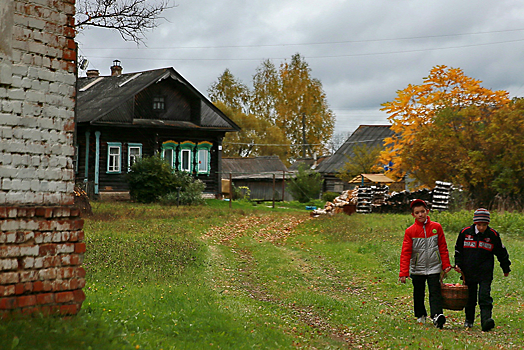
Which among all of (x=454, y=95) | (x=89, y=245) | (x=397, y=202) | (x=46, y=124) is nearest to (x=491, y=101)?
(x=454, y=95)

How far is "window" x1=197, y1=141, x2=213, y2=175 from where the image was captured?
34375mm

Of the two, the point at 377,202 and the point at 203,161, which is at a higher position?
the point at 203,161

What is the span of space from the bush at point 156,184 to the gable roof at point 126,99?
305 centimetres

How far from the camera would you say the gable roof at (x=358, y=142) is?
170 feet

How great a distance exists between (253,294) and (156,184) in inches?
746

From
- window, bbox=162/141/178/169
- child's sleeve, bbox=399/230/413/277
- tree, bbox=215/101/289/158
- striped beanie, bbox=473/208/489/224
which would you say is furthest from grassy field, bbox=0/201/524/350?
tree, bbox=215/101/289/158

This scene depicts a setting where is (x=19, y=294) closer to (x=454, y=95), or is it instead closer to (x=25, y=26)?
(x=25, y=26)

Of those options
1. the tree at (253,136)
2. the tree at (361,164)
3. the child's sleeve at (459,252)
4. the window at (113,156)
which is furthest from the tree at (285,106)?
the child's sleeve at (459,252)

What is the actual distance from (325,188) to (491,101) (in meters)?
27.8

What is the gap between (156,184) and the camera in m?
28.9

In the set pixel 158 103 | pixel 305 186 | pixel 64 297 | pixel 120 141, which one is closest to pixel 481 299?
pixel 64 297

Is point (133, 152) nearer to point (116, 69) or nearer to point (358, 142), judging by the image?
point (116, 69)

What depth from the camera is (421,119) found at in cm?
2792

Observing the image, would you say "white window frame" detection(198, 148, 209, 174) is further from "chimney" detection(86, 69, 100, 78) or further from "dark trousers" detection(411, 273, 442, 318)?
"dark trousers" detection(411, 273, 442, 318)
